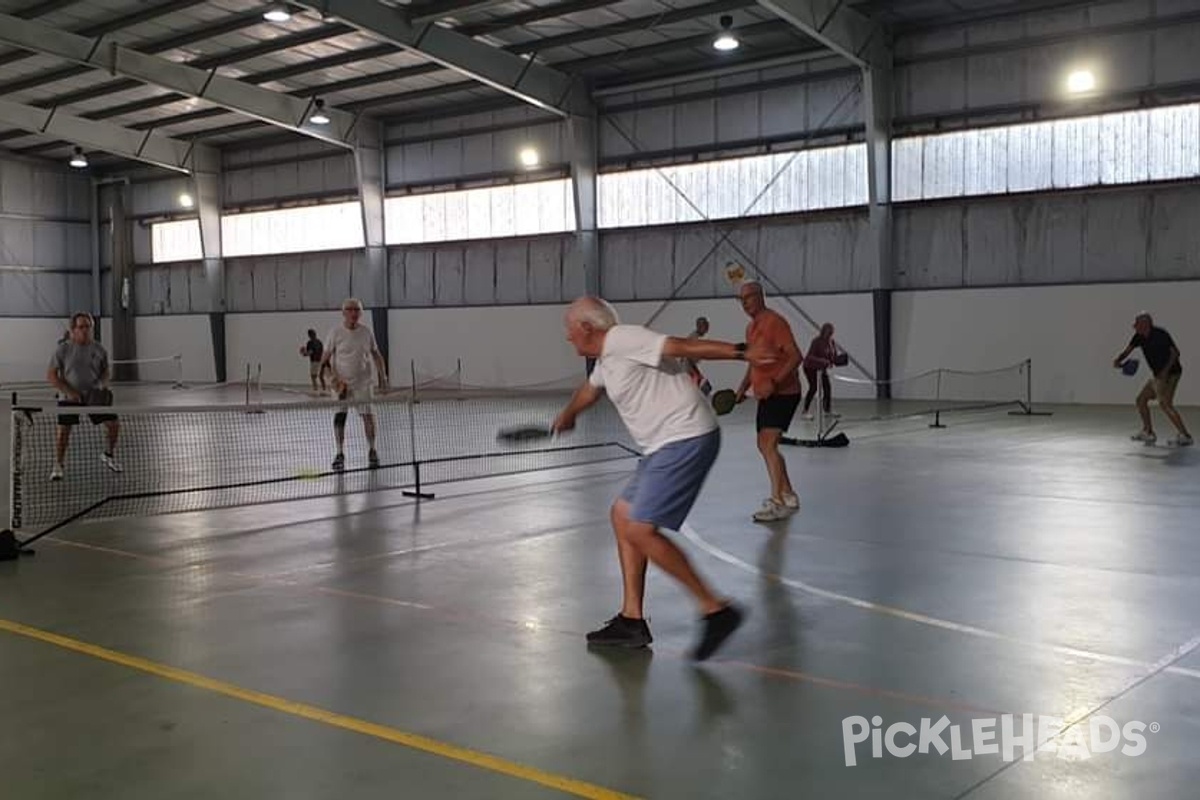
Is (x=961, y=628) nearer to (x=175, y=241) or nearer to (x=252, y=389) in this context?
(x=252, y=389)

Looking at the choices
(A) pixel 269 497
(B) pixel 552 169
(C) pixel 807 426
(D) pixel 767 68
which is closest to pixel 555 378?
(B) pixel 552 169

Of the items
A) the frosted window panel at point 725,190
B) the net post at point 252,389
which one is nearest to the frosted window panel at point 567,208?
the frosted window panel at point 725,190

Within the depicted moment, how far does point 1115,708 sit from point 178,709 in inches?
154

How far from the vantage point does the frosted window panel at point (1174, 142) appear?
23.3 m

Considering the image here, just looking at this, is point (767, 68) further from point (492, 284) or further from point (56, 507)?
point (56, 507)

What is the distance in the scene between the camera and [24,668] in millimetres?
5457

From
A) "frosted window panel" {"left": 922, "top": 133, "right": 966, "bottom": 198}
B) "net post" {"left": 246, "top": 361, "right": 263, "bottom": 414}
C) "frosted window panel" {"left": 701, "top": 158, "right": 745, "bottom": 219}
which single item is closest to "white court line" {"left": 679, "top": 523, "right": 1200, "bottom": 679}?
"net post" {"left": 246, "top": 361, "right": 263, "bottom": 414}

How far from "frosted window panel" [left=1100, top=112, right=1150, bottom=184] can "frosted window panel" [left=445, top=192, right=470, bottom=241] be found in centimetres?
1805

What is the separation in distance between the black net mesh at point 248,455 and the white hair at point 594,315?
4.85 meters

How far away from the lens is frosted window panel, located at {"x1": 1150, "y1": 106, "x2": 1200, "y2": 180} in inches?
919

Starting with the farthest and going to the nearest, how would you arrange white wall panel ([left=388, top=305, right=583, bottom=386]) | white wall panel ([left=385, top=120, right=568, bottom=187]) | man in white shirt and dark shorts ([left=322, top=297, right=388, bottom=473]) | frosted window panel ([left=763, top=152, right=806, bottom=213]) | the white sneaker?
white wall panel ([left=388, top=305, right=583, bottom=386])
white wall panel ([left=385, top=120, right=568, bottom=187])
frosted window panel ([left=763, top=152, right=806, bottom=213])
man in white shirt and dark shorts ([left=322, top=297, right=388, bottom=473])
the white sneaker

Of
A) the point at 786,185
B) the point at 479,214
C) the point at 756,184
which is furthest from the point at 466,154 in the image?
the point at 786,185

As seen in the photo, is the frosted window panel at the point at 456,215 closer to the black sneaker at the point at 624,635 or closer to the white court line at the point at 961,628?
the white court line at the point at 961,628

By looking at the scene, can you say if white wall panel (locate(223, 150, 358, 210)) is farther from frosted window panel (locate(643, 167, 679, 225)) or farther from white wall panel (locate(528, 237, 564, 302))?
frosted window panel (locate(643, 167, 679, 225))
